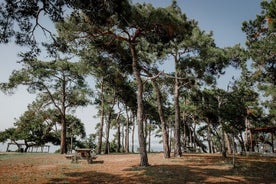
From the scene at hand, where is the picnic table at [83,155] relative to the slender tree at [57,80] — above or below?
below

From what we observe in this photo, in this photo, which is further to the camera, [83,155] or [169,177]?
[83,155]

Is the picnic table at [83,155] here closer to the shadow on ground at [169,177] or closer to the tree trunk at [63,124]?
the shadow on ground at [169,177]

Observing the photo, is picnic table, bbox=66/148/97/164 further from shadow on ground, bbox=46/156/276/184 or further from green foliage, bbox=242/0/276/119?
green foliage, bbox=242/0/276/119

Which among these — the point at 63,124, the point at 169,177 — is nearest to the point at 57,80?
the point at 63,124

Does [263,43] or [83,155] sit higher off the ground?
[263,43]

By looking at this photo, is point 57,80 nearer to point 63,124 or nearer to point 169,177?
point 63,124

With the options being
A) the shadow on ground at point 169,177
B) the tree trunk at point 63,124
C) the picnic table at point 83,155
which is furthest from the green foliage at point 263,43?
the tree trunk at point 63,124

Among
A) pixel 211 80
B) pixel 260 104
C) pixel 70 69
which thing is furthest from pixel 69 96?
pixel 260 104

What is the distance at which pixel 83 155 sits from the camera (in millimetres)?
17203

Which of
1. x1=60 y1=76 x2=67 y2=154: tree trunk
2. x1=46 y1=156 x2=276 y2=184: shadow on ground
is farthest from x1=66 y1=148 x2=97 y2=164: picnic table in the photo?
x1=60 y1=76 x2=67 y2=154: tree trunk

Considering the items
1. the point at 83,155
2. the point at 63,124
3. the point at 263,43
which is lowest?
the point at 83,155

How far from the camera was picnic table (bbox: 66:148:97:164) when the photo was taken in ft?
52.4

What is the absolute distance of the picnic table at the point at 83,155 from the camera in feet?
52.4

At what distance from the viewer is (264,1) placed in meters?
15.8
